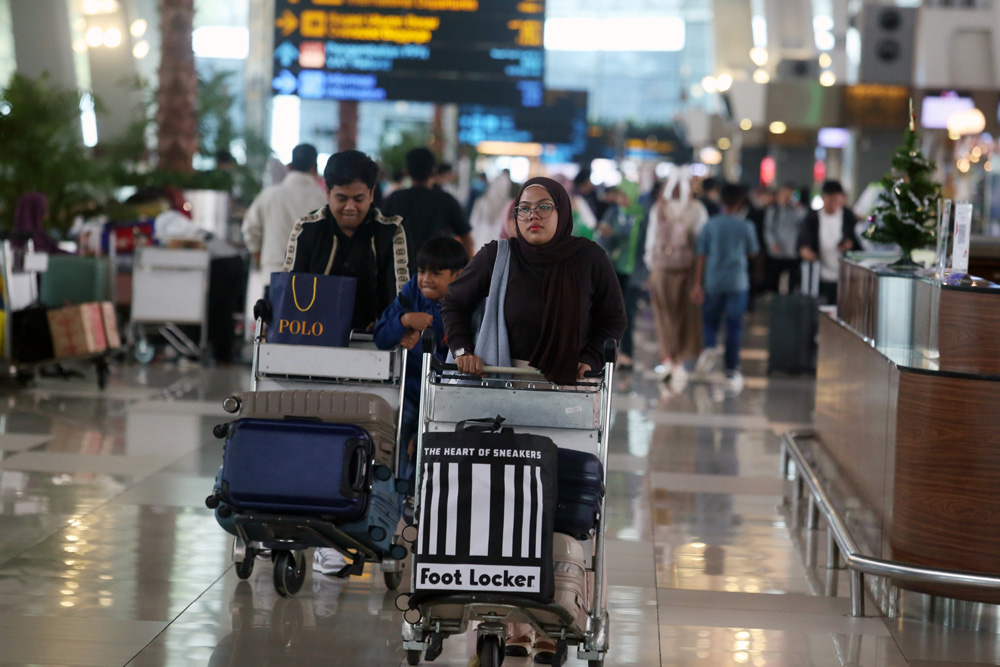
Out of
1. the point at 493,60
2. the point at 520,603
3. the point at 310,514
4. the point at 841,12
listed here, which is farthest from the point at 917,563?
the point at 841,12

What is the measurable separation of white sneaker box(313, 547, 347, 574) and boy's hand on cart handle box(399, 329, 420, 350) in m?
0.92

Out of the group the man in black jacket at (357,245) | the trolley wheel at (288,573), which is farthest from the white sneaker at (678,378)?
the trolley wheel at (288,573)

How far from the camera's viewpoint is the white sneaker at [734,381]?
39.3 feet

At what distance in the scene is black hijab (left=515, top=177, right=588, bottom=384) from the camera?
4191 millimetres

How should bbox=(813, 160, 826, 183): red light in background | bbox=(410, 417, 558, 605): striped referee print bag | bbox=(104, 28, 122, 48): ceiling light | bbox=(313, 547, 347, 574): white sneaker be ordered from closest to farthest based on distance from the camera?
bbox=(410, 417, 558, 605): striped referee print bag
bbox=(313, 547, 347, 574): white sneaker
bbox=(104, 28, 122, 48): ceiling light
bbox=(813, 160, 826, 183): red light in background

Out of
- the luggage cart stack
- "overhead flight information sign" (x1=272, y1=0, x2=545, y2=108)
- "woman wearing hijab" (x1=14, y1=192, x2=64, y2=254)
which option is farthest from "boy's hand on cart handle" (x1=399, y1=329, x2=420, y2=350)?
"overhead flight information sign" (x1=272, y1=0, x2=545, y2=108)

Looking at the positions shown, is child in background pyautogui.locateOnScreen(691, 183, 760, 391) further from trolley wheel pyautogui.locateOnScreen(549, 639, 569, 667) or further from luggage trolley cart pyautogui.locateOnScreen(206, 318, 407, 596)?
trolley wheel pyautogui.locateOnScreen(549, 639, 569, 667)

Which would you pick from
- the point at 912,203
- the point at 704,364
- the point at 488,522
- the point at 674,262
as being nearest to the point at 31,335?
the point at 674,262

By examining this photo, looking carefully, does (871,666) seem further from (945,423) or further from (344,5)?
(344,5)

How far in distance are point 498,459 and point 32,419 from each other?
621 centimetres

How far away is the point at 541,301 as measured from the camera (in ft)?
A: 14.0

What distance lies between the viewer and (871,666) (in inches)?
175

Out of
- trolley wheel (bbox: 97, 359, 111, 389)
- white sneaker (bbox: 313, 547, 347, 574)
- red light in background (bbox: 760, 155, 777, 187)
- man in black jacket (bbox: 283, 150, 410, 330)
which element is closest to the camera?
white sneaker (bbox: 313, 547, 347, 574)

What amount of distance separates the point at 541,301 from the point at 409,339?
936mm
